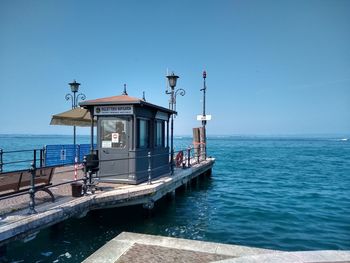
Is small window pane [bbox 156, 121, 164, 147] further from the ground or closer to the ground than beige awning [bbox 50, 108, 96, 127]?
closer to the ground

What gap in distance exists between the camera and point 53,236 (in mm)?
8008

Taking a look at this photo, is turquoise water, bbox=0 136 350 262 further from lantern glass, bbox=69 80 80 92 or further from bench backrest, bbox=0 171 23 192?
lantern glass, bbox=69 80 80 92

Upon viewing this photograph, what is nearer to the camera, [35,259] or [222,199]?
[35,259]

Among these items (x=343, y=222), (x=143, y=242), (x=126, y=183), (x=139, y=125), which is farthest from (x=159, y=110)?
(x=343, y=222)

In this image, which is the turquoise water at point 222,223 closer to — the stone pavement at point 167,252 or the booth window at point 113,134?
the stone pavement at point 167,252

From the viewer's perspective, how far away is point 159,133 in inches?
516

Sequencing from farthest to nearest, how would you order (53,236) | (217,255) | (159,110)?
(159,110) → (53,236) → (217,255)

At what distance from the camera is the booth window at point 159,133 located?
12.8 m

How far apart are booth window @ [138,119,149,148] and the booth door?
1.97 feet

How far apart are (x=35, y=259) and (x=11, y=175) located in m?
2.13

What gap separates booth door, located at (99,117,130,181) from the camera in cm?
1070

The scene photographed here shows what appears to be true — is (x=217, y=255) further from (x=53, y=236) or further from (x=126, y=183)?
(x=126, y=183)

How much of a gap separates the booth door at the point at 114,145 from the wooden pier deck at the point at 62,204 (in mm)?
558

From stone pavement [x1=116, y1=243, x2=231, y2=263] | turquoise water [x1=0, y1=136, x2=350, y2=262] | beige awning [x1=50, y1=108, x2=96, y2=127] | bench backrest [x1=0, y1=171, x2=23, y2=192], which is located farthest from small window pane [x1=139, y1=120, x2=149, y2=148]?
stone pavement [x1=116, y1=243, x2=231, y2=263]
